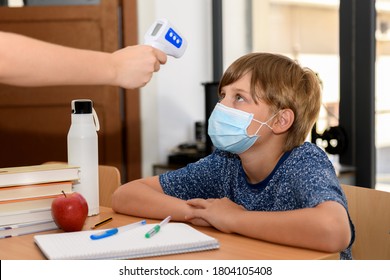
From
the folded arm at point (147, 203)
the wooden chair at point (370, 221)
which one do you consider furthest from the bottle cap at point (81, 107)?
the wooden chair at point (370, 221)

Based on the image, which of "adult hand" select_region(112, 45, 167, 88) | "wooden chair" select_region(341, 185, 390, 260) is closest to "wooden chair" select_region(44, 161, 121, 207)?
"adult hand" select_region(112, 45, 167, 88)

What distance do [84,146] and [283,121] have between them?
531 mm

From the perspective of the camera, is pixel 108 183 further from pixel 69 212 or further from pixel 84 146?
pixel 69 212

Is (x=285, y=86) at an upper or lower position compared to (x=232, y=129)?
upper

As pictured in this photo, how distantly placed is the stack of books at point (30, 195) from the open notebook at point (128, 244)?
0.55 feet

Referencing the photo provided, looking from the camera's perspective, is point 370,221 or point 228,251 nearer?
point 228,251

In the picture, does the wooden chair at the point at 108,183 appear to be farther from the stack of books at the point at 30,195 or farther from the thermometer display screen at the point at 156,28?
the thermometer display screen at the point at 156,28

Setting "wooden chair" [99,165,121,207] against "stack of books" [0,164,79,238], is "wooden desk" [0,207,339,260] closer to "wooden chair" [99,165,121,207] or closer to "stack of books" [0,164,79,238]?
"stack of books" [0,164,79,238]

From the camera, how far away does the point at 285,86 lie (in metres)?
1.56

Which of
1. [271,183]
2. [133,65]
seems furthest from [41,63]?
[271,183]

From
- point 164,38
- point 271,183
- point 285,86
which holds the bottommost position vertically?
point 271,183

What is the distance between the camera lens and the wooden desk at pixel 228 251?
115cm

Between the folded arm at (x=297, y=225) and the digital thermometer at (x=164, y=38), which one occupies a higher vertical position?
the digital thermometer at (x=164, y=38)
